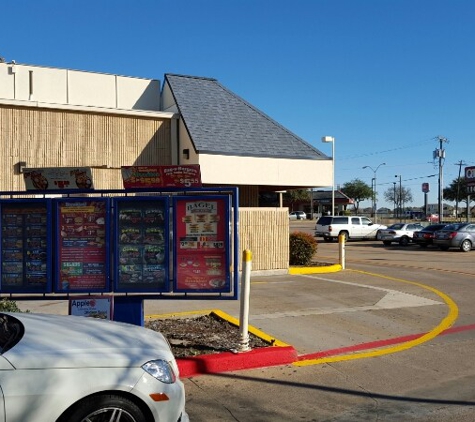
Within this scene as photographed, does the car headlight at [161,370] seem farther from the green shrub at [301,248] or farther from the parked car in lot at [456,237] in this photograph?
the parked car in lot at [456,237]

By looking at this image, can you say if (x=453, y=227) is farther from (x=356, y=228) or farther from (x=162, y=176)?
(x=162, y=176)

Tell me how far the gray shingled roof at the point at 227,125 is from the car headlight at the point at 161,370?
11.9m

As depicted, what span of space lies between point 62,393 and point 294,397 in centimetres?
276

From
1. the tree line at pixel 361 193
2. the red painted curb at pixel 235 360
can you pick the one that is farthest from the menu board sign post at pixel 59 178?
the tree line at pixel 361 193

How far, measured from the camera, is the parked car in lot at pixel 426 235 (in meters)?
31.3

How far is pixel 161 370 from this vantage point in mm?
4141

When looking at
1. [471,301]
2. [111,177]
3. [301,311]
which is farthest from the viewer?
[111,177]

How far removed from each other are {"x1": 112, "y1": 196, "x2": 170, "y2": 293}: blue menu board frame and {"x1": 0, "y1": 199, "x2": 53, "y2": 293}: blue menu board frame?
1.00m

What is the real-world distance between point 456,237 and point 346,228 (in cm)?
912

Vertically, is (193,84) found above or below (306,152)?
above

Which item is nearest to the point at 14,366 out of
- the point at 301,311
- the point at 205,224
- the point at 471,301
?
the point at 205,224

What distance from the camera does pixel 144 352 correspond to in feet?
13.7

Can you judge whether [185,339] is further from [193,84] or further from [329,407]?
[193,84]

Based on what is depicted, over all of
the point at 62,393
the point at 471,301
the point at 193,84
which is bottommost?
the point at 471,301
